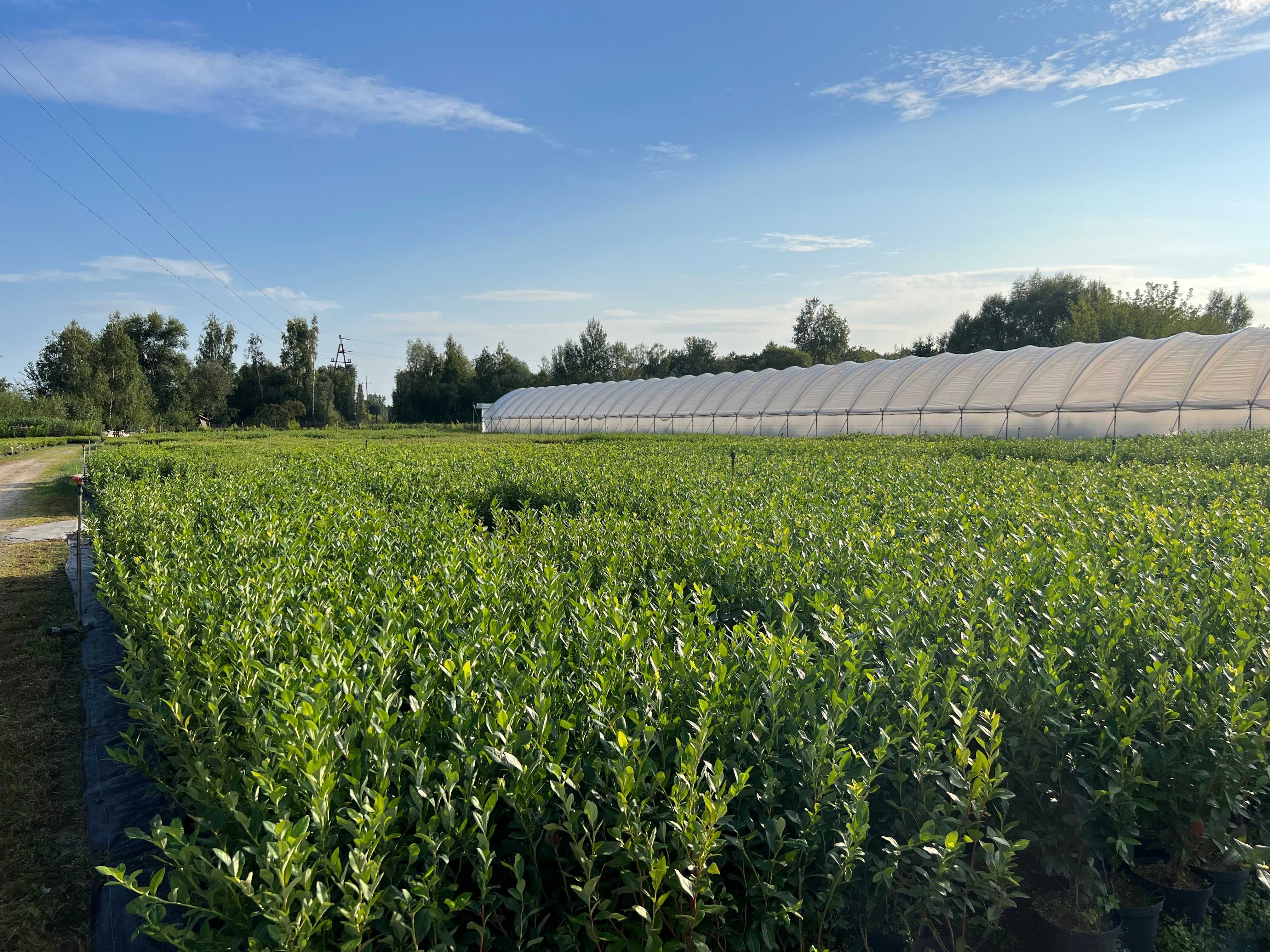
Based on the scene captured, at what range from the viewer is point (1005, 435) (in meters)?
25.1

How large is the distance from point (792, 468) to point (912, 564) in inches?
267

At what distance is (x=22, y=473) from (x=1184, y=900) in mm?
32658

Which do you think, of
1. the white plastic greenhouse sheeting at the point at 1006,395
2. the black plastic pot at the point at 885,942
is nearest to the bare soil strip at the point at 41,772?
the black plastic pot at the point at 885,942

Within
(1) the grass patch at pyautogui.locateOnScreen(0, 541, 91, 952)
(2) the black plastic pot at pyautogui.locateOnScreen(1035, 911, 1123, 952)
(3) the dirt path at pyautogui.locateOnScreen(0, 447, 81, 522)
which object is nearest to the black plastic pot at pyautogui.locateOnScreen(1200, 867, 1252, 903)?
(2) the black plastic pot at pyautogui.locateOnScreen(1035, 911, 1123, 952)

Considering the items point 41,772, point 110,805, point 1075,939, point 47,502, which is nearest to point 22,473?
point 47,502

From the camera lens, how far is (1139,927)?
9.18ft

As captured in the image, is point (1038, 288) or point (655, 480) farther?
point (1038, 288)

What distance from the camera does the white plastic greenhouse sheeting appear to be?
21453 mm

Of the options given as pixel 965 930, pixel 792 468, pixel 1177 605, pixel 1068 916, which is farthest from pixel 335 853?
pixel 792 468

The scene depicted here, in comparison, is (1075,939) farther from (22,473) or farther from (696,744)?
(22,473)

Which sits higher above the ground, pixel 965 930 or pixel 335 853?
pixel 335 853

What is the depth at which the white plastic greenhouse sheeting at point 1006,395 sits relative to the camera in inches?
845

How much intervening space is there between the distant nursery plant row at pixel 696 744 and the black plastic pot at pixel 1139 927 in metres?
0.10

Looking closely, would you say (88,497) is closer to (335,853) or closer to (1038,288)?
(335,853)
